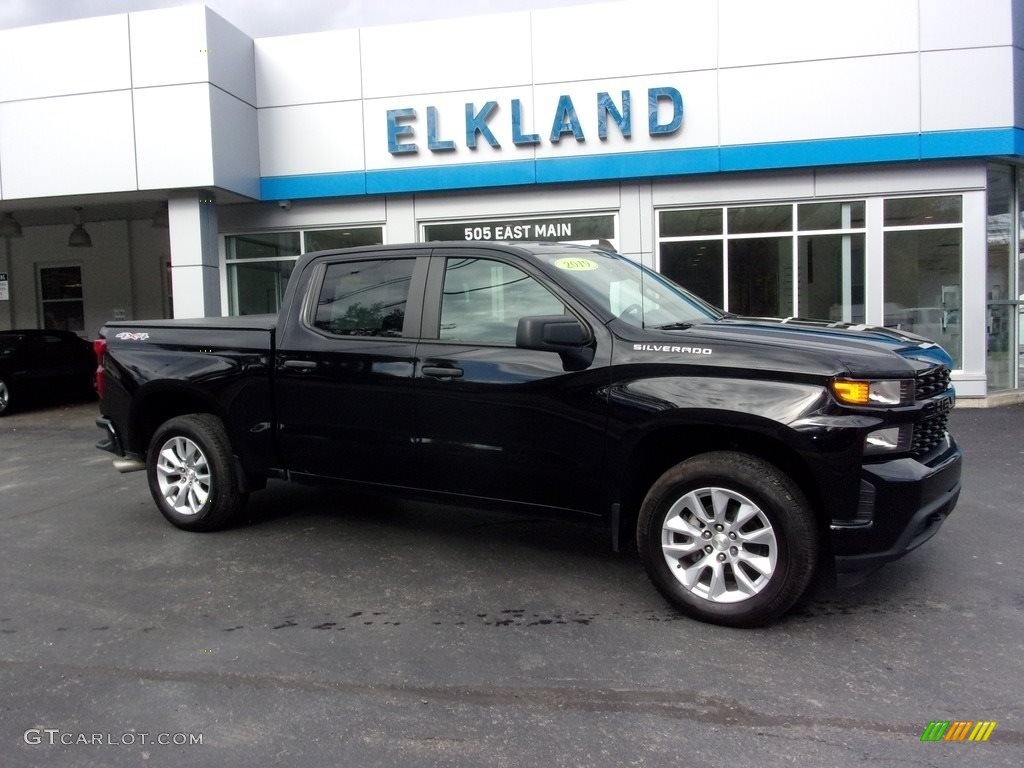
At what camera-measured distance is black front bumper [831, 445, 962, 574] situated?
12.1ft

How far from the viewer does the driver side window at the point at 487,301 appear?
4543 millimetres

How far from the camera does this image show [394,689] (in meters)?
3.45

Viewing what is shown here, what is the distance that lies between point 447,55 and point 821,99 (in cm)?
552

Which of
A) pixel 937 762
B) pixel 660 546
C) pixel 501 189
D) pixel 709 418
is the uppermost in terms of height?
pixel 501 189

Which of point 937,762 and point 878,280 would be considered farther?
point 878,280

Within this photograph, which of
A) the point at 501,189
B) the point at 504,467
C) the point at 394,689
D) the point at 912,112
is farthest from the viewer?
the point at 501,189

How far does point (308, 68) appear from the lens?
43.9 ft

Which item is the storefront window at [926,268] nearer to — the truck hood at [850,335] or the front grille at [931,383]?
the truck hood at [850,335]

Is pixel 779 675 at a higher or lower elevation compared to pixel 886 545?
lower

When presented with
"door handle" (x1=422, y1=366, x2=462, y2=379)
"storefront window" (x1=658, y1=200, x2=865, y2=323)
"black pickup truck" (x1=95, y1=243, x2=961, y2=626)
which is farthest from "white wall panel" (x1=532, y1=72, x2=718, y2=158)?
"door handle" (x1=422, y1=366, x2=462, y2=379)

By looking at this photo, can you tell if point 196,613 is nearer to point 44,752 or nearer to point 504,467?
point 44,752

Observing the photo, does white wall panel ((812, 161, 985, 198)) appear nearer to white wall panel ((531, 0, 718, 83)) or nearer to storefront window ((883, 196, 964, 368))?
storefront window ((883, 196, 964, 368))

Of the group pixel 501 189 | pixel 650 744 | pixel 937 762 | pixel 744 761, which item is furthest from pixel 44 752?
pixel 501 189

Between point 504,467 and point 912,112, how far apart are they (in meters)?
9.86
